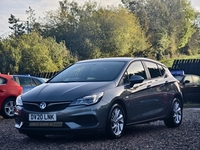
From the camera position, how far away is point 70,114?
8.16m

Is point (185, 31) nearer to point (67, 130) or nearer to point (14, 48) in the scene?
point (14, 48)

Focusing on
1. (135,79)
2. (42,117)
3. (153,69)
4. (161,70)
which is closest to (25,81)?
(161,70)

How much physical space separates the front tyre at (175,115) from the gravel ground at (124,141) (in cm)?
29

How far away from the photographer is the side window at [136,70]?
9.62 m

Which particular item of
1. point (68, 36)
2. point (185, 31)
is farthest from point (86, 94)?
point (185, 31)

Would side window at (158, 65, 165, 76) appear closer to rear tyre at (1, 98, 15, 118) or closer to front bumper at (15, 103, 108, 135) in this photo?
front bumper at (15, 103, 108, 135)

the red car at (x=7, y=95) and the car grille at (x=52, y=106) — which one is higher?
the car grille at (x=52, y=106)

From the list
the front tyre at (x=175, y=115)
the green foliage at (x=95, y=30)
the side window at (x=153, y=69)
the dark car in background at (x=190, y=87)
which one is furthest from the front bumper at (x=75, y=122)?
the green foliage at (x=95, y=30)

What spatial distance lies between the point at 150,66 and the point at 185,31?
3734 inches

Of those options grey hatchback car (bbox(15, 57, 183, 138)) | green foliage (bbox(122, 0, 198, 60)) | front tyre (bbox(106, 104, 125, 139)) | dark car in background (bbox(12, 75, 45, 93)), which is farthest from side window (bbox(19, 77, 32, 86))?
green foliage (bbox(122, 0, 198, 60))

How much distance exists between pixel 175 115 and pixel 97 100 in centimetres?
303

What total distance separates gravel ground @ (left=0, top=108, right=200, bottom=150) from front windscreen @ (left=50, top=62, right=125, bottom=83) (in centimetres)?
107

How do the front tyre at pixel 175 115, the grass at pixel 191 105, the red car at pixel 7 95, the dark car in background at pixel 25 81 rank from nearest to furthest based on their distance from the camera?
the front tyre at pixel 175 115 → the red car at pixel 7 95 → the dark car in background at pixel 25 81 → the grass at pixel 191 105

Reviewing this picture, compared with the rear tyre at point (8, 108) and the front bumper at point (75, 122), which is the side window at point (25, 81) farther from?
the front bumper at point (75, 122)
